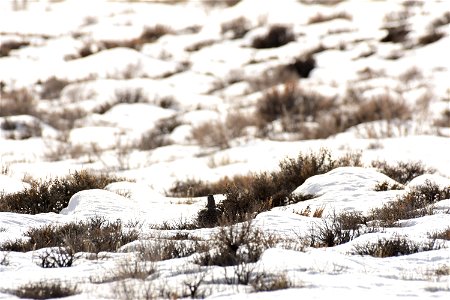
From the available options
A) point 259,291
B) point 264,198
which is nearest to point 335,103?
point 264,198

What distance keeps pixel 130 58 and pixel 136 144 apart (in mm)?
6683

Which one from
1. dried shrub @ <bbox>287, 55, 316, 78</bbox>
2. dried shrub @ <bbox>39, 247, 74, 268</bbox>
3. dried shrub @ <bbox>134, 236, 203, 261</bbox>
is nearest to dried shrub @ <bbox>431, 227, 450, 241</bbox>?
dried shrub @ <bbox>134, 236, 203, 261</bbox>

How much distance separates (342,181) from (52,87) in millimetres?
11731

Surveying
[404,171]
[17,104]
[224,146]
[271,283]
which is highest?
[17,104]

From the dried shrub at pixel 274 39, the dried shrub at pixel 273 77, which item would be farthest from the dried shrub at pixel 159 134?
the dried shrub at pixel 274 39

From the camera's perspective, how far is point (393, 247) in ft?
14.0

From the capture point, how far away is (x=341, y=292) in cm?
318

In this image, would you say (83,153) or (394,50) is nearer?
(83,153)

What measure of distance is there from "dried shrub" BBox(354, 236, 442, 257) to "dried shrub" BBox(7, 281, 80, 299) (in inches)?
76.7

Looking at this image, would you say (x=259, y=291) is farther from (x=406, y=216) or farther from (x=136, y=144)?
(x=136, y=144)

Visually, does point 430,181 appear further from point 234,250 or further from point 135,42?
point 135,42

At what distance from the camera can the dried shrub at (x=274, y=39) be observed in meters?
20.5

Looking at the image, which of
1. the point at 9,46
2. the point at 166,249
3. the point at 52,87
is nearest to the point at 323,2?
the point at 9,46

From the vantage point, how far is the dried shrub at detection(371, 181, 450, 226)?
5.36 meters
